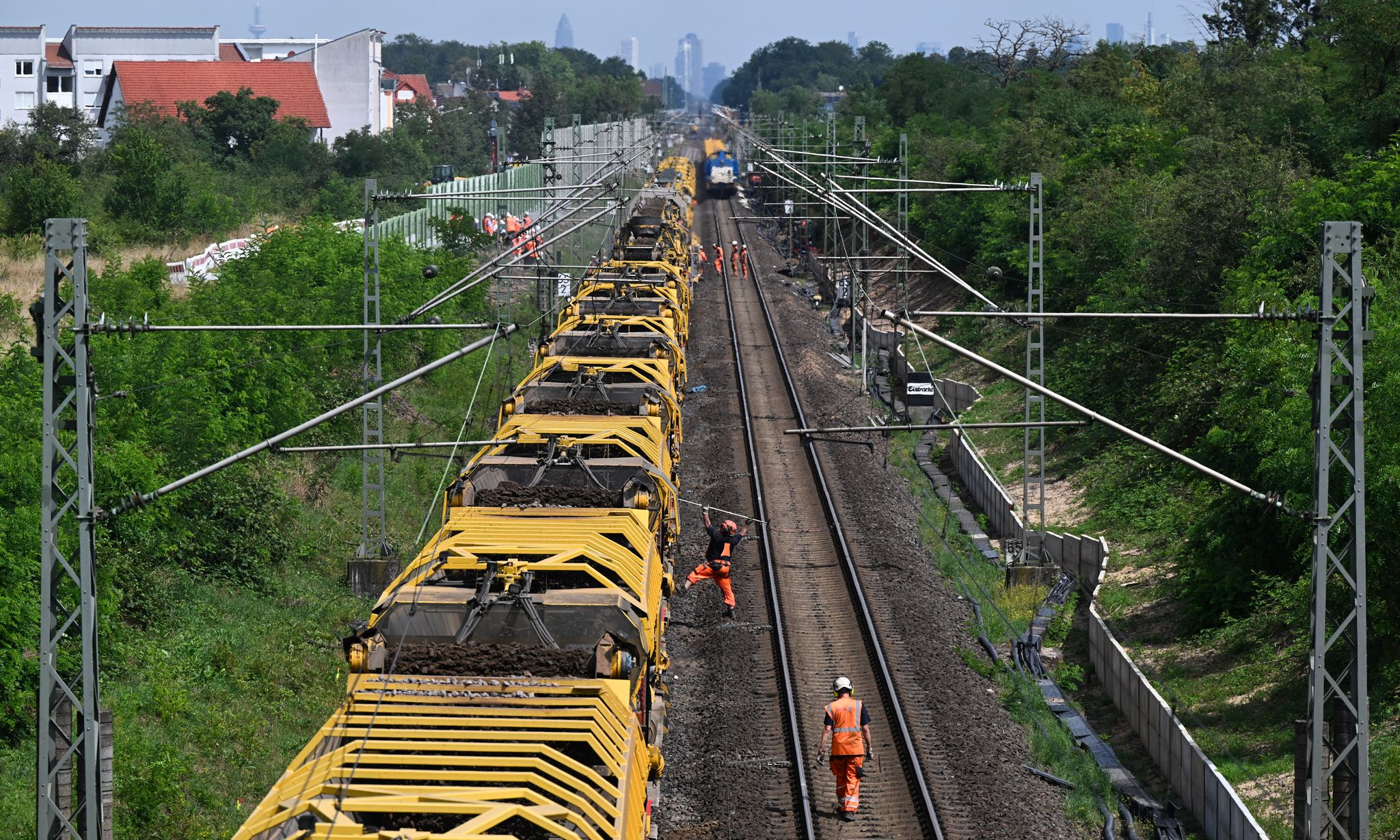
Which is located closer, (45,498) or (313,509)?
(45,498)

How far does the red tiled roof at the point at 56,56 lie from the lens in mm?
97188

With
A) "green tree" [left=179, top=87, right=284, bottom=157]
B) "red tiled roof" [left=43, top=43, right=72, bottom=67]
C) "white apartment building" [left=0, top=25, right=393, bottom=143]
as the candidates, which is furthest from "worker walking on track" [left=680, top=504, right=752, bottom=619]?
"red tiled roof" [left=43, top=43, right=72, bottom=67]

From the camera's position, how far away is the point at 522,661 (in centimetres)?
1130

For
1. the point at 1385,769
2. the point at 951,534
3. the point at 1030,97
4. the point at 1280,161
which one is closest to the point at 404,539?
the point at 951,534

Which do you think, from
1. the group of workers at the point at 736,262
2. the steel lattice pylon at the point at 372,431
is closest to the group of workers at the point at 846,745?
the steel lattice pylon at the point at 372,431

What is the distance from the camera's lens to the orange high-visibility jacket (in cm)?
1505

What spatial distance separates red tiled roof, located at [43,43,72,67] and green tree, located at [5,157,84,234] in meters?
54.3

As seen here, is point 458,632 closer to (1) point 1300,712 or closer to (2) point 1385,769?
(2) point 1385,769

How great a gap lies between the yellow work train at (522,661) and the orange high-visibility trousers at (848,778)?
218 cm

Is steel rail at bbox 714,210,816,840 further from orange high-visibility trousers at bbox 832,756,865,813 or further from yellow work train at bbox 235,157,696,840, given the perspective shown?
yellow work train at bbox 235,157,696,840

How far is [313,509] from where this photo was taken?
2645 centimetres

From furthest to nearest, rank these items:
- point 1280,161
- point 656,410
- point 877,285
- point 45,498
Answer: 1. point 877,285
2. point 1280,161
3. point 656,410
4. point 45,498

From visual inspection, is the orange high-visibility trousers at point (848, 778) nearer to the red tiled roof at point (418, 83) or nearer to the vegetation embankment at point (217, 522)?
the vegetation embankment at point (217, 522)

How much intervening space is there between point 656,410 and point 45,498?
10.5 m
